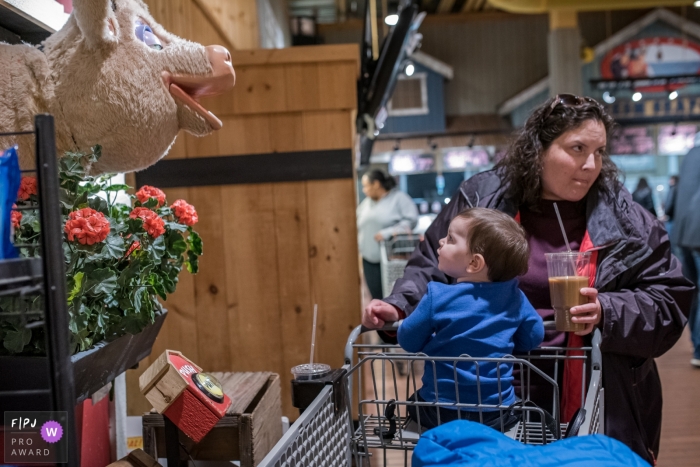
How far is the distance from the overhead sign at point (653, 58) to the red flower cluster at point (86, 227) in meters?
14.7

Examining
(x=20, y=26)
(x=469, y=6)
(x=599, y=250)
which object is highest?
(x=469, y=6)

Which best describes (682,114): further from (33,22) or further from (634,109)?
(33,22)

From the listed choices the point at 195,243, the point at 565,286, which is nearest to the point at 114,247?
the point at 195,243

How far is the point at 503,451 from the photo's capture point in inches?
35.8

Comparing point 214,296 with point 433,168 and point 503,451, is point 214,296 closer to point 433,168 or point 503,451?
point 503,451

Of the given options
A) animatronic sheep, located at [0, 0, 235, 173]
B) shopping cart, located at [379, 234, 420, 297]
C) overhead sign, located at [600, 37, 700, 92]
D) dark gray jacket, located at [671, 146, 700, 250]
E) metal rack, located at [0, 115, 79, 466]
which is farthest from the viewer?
overhead sign, located at [600, 37, 700, 92]

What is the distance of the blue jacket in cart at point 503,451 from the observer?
880 mm

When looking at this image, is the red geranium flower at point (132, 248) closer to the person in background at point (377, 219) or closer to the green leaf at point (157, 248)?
the green leaf at point (157, 248)

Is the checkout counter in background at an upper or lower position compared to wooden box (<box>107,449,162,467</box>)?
upper

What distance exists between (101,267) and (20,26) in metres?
0.75

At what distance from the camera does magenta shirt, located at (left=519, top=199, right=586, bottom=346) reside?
188 cm

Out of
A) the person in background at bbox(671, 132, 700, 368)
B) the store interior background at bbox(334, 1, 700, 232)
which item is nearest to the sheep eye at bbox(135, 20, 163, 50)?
the person in background at bbox(671, 132, 700, 368)

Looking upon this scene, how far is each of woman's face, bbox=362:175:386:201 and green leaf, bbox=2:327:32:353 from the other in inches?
201

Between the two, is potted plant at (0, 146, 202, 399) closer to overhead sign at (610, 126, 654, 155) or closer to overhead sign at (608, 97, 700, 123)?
overhead sign at (608, 97, 700, 123)
